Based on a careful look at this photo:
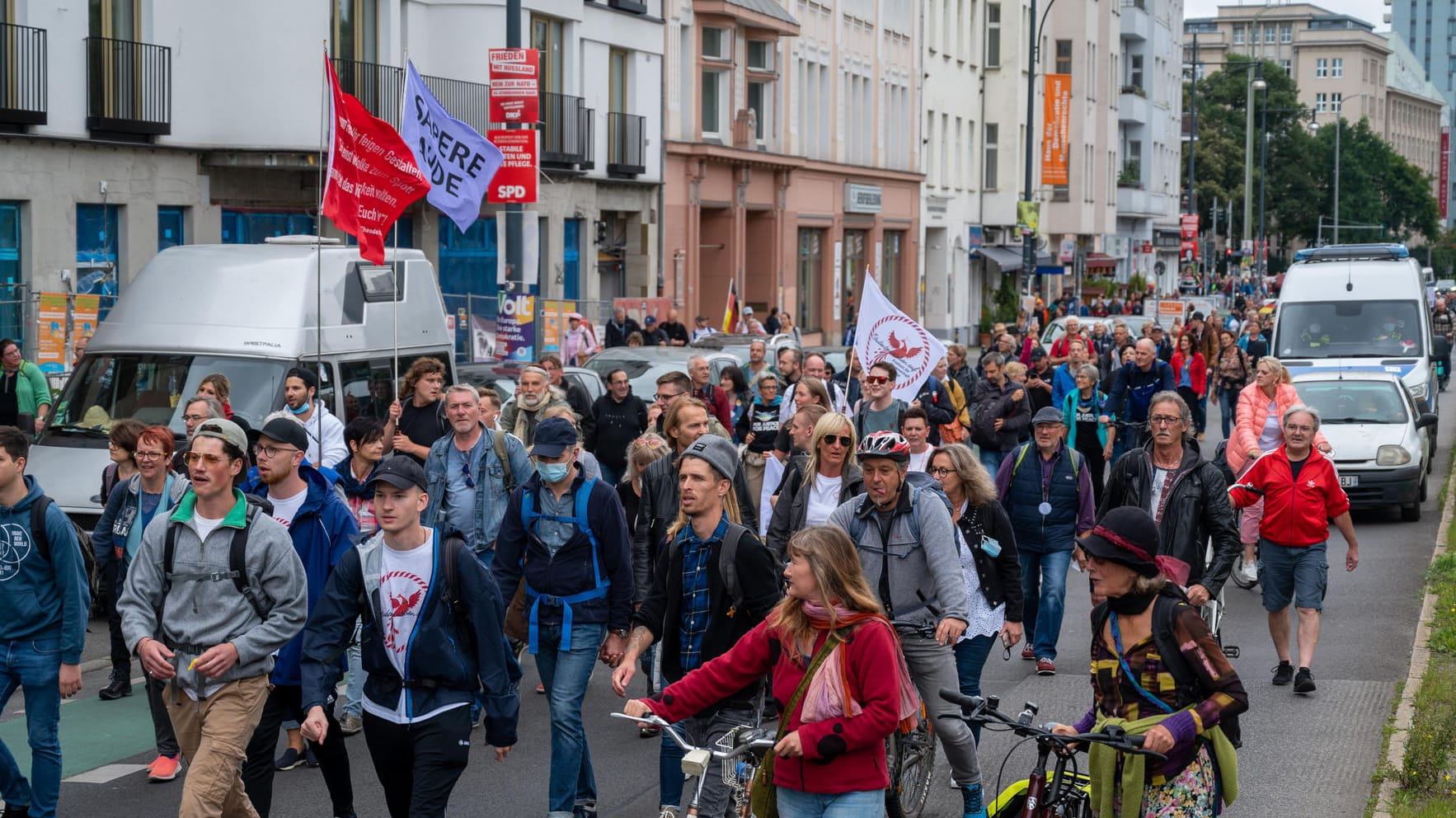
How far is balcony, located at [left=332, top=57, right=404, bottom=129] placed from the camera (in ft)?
90.4

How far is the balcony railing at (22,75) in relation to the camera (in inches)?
854

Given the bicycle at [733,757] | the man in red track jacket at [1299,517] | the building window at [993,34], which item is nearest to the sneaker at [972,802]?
the bicycle at [733,757]

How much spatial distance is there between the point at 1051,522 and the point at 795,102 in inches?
1421

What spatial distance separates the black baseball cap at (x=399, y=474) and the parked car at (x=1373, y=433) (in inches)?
569

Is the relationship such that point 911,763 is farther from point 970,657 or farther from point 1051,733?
point 1051,733

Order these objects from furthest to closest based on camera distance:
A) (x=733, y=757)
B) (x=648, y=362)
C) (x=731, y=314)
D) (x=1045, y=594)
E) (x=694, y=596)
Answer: (x=731, y=314), (x=648, y=362), (x=1045, y=594), (x=694, y=596), (x=733, y=757)

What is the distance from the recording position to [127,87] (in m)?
23.9

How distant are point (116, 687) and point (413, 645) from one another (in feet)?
16.7

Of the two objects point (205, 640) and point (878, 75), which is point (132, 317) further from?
point (878, 75)

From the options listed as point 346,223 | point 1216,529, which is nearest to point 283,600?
point 1216,529

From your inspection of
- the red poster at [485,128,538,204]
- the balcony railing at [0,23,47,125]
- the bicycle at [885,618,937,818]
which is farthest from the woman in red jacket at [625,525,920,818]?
the balcony railing at [0,23,47,125]

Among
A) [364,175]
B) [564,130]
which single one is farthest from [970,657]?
[564,130]

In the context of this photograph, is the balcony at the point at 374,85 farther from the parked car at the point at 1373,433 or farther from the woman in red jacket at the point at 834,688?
the woman in red jacket at the point at 834,688

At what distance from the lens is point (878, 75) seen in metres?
52.7
